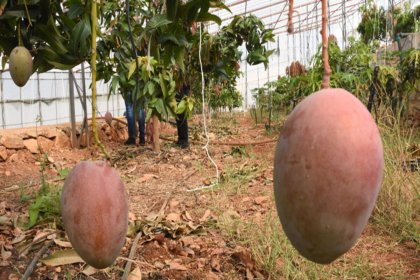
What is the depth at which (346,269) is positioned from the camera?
5.92ft

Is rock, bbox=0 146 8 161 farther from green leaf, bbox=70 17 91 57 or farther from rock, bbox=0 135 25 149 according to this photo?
green leaf, bbox=70 17 91 57

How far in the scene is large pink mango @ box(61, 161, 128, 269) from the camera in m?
0.64

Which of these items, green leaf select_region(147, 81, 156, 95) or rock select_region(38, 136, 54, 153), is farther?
rock select_region(38, 136, 54, 153)

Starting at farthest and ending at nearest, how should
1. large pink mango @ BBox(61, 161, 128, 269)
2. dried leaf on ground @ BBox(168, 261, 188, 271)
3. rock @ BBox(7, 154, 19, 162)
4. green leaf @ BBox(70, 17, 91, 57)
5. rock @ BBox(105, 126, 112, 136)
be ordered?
rock @ BBox(105, 126, 112, 136), rock @ BBox(7, 154, 19, 162), dried leaf on ground @ BBox(168, 261, 188, 271), green leaf @ BBox(70, 17, 91, 57), large pink mango @ BBox(61, 161, 128, 269)

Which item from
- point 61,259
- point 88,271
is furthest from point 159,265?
point 61,259

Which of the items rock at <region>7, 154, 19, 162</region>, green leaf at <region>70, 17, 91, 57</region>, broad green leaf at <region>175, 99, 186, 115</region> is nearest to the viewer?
green leaf at <region>70, 17, 91, 57</region>

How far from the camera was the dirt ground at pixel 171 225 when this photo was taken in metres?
1.79

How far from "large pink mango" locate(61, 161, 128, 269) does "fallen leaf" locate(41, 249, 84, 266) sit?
3.94ft

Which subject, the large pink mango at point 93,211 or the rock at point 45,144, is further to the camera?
the rock at point 45,144

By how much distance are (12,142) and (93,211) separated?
16.3ft

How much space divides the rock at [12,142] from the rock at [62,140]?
63 cm

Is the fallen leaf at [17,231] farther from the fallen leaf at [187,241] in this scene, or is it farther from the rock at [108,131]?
the rock at [108,131]

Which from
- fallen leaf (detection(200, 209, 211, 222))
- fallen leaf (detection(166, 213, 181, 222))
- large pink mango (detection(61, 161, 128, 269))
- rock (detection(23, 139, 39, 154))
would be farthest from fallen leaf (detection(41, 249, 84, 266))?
rock (detection(23, 139, 39, 154))

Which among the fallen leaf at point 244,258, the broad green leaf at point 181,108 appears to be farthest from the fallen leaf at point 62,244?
the broad green leaf at point 181,108
